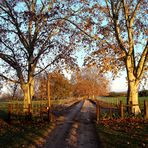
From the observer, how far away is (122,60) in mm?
30781

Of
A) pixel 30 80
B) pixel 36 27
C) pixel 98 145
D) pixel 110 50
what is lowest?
pixel 98 145

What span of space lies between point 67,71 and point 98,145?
19133 mm

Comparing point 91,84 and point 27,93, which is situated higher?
point 91,84

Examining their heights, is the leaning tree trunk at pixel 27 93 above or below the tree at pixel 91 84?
below

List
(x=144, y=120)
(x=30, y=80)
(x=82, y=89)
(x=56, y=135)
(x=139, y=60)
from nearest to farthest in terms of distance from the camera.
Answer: (x=56, y=135), (x=144, y=120), (x=139, y=60), (x=30, y=80), (x=82, y=89)

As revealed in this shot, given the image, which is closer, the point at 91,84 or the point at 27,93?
the point at 27,93

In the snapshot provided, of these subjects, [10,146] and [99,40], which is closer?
[10,146]

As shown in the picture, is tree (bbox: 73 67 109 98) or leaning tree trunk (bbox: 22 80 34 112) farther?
tree (bbox: 73 67 109 98)

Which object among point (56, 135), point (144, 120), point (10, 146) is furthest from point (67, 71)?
point (10, 146)

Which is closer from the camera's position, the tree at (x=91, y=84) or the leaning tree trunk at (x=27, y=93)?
the leaning tree trunk at (x=27, y=93)

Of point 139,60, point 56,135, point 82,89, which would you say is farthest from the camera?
point 82,89

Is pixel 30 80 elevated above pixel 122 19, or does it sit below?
below

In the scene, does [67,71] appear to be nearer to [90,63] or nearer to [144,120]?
[90,63]

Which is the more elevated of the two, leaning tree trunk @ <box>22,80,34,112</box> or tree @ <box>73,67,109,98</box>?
tree @ <box>73,67,109,98</box>
